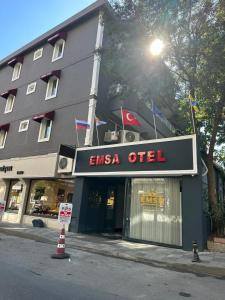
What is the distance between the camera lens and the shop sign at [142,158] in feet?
36.4

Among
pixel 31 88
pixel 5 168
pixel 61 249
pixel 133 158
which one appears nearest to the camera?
pixel 61 249

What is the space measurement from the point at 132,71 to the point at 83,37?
699cm

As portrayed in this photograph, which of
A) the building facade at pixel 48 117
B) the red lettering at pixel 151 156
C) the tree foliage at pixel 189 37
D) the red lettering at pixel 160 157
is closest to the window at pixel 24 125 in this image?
the building facade at pixel 48 117

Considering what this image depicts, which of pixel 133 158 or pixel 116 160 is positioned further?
pixel 116 160

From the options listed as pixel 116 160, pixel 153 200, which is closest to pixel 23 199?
pixel 116 160

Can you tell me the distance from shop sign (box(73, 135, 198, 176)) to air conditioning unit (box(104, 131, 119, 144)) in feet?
5.48

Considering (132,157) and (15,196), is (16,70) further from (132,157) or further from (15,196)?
(132,157)

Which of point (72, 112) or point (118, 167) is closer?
point (118, 167)

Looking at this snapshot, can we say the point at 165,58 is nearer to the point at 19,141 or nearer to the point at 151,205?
the point at 151,205

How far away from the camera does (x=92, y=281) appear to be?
19.8ft

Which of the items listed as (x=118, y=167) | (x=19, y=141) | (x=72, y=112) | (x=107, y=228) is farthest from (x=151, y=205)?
(x=19, y=141)

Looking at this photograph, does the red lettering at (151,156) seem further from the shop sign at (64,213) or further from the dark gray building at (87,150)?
the shop sign at (64,213)

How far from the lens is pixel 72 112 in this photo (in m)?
16.6

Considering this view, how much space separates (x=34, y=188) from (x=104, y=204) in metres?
5.15
